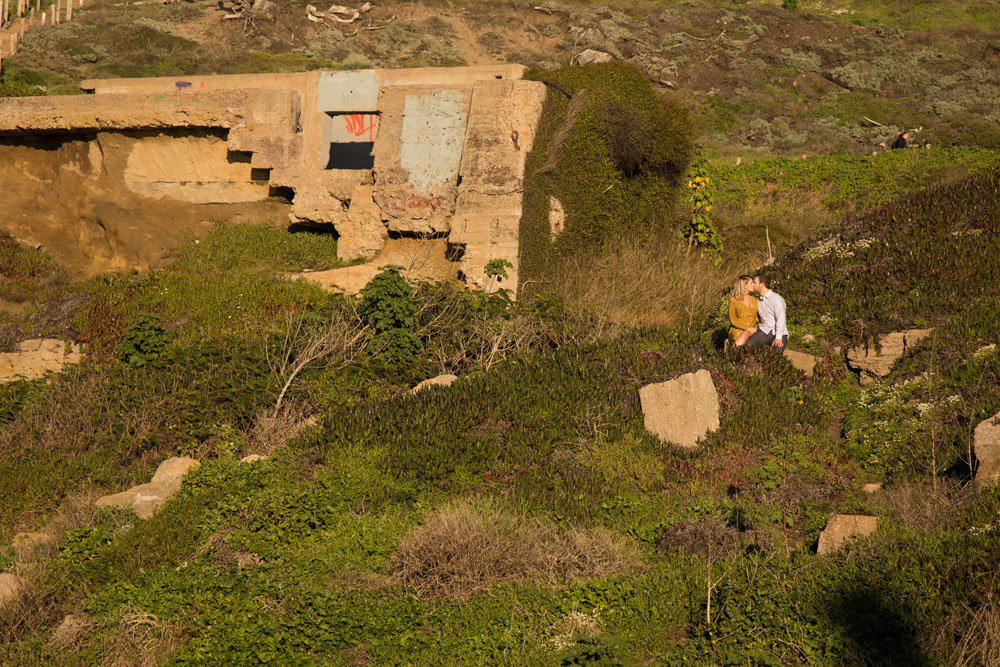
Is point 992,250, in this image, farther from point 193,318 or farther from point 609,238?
point 193,318

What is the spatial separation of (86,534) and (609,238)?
8.41 meters

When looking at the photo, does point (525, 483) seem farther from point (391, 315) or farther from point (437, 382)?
point (391, 315)

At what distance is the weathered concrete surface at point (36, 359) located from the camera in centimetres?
1048

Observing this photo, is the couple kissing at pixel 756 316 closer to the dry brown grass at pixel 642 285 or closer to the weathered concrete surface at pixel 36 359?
the dry brown grass at pixel 642 285

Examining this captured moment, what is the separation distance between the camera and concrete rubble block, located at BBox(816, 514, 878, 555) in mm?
6086

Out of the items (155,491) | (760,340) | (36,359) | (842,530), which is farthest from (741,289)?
(36,359)

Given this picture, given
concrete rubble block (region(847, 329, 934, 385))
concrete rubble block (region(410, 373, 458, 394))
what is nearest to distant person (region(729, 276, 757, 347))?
concrete rubble block (region(847, 329, 934, 385))

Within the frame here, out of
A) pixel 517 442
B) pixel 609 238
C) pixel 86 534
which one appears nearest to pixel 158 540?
pixel 86 534

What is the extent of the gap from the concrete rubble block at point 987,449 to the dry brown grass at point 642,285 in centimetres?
457

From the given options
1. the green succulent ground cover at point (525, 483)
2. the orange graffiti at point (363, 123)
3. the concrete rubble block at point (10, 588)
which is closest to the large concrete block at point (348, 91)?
the orange graffiti at point (363, 123)

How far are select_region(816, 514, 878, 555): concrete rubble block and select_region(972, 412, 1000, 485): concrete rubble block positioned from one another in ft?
3.28

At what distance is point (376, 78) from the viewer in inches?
536

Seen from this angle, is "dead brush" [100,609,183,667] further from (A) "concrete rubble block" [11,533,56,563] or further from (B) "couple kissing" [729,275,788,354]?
(B) "couple kissing" [729,275,788,354]

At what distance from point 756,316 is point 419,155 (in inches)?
225
